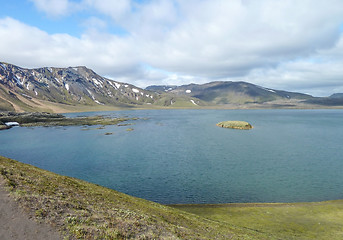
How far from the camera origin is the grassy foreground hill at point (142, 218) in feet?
61.9

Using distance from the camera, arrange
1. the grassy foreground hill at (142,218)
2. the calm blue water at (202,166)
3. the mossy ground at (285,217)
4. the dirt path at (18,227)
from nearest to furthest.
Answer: the dirt path at (18,227), the grassy foreground hill at (142,218), the mossy ground at (285,217), the calm blue water at (202,166)

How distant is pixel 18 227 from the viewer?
1706cm

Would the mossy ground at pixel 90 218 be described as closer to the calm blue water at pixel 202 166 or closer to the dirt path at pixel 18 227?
the dirt path at pixel 18 227

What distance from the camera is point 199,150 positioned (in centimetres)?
8688

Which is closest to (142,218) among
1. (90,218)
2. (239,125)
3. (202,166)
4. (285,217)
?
(90,218)

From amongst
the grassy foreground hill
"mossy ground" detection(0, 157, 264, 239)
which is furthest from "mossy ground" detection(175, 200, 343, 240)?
"mossy ground" detection(0, 157, 264, 239)

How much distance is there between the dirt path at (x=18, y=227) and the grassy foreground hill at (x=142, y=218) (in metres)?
0.63

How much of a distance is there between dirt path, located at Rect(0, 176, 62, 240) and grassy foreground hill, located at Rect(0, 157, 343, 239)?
630 millimetres

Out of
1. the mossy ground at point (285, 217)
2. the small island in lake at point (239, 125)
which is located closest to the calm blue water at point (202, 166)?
the mossy ground at point (285, 217)

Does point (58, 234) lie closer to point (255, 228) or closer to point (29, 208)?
point (29, 208)

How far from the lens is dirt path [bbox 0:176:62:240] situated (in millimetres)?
16453

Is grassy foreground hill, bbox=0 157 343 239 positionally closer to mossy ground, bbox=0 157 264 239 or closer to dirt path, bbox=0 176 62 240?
mossy ground, bbox=0 157 264 239

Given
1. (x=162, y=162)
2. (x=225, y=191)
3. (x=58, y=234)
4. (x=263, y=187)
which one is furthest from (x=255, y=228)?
(x=162, y=162)

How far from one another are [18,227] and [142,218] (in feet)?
35.4
